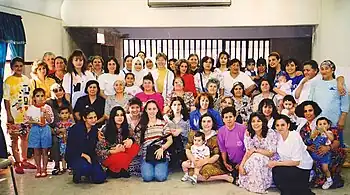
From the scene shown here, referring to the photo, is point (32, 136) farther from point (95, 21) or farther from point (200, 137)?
point (95, 21)

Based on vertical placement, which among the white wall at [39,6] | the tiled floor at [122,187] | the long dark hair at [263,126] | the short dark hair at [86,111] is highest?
the white wall at [39,6]

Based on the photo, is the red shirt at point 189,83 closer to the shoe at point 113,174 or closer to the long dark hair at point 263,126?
the long dark hair at point 263,126

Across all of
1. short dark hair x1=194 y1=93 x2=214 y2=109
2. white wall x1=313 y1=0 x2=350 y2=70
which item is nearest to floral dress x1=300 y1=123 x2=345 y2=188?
short dark hair x1=194 y1=93 x2=214 y2=109

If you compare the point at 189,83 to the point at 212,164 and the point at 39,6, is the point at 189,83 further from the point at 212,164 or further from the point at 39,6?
the point at 39,6

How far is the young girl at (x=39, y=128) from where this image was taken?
4895 mm

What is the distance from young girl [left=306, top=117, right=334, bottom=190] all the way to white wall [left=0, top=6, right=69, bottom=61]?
13.4ft

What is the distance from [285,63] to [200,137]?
172 cm

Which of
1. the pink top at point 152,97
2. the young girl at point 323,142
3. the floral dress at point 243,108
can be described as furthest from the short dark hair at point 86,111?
the young girl at point 323,142

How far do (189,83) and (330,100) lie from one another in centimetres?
180

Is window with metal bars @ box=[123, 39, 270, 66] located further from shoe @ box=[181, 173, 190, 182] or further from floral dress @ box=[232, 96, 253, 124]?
shoe @ box=[181, 173, 190, 182]

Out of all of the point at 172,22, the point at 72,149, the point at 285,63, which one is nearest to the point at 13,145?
the point at 72,149

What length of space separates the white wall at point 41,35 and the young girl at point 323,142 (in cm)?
409

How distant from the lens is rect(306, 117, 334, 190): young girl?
435 cm

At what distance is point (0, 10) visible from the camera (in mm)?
5098
